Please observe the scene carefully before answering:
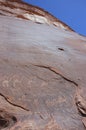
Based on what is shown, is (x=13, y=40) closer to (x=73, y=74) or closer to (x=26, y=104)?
(x=73, y=74)

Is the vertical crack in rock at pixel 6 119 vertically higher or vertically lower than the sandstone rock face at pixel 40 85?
lower

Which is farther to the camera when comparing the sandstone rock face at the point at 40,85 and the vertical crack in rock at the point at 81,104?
the vertical crack in rock at the point at 81,104

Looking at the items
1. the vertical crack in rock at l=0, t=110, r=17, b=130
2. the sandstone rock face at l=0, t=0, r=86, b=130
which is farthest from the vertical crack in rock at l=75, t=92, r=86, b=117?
the vertical crack in rock at l=0, t=110, r=17, b=130

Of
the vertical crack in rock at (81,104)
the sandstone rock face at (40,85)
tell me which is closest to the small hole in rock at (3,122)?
the sandstone rock face at (40,85)

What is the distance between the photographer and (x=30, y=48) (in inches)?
108

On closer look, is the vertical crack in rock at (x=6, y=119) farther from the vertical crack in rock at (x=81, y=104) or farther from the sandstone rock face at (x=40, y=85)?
the vertical crack in rock at (x=81, y=104)

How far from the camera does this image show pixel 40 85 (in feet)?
7.45

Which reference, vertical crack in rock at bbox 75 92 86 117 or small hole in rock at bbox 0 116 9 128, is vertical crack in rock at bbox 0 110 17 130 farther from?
vertical crack in rock at bbox 75 92 86 117

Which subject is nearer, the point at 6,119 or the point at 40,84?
the point at 6,119

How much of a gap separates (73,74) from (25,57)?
0.48 metres

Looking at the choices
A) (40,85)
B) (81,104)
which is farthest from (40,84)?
(81,104)

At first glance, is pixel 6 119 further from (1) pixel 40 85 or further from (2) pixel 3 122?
(1) pixel 40 85

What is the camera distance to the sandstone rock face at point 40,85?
2.04m

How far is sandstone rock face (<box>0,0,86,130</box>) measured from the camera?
2.04 m
